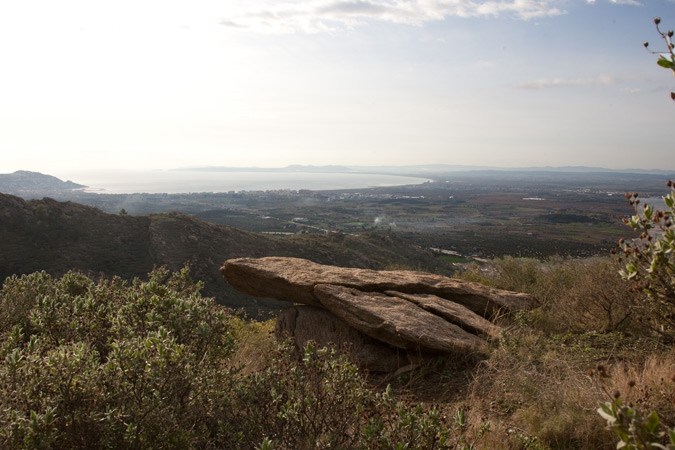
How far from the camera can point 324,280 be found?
891 centimetres

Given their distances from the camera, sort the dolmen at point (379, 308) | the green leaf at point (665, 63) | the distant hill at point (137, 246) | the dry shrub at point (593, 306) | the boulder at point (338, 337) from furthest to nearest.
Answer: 1. the distant hill at point (137, 246)
2. the dry shrub at point (593, 306)
3. the boulder at point (338, 337)
4. the dolmen at point (379, 308)
5. the green leaf at point (665, 63)

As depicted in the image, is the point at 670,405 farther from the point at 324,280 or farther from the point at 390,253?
the point at 390,253

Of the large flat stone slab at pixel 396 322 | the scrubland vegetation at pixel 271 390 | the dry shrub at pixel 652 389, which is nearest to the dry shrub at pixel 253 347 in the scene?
the scrubland vegetation at pixel 271 390

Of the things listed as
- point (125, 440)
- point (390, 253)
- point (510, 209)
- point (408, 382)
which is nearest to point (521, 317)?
point (408, 382)

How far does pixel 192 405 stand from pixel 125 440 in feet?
2.43

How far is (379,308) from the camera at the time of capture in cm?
787

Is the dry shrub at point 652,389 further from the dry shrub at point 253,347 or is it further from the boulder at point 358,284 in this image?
the dry shrub at point 253,347

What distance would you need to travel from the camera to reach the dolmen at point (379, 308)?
7383 mm

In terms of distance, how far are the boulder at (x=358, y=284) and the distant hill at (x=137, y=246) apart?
45.1ft

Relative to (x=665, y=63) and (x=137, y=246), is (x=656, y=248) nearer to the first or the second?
(x=665, y=63)

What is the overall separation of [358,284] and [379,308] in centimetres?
124

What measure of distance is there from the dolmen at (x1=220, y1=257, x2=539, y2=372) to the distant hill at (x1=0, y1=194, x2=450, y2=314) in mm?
13894

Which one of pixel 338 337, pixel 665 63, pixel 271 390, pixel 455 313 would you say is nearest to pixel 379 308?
pixel 338 337

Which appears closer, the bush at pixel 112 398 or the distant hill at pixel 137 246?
the bush at pixel 112 398
